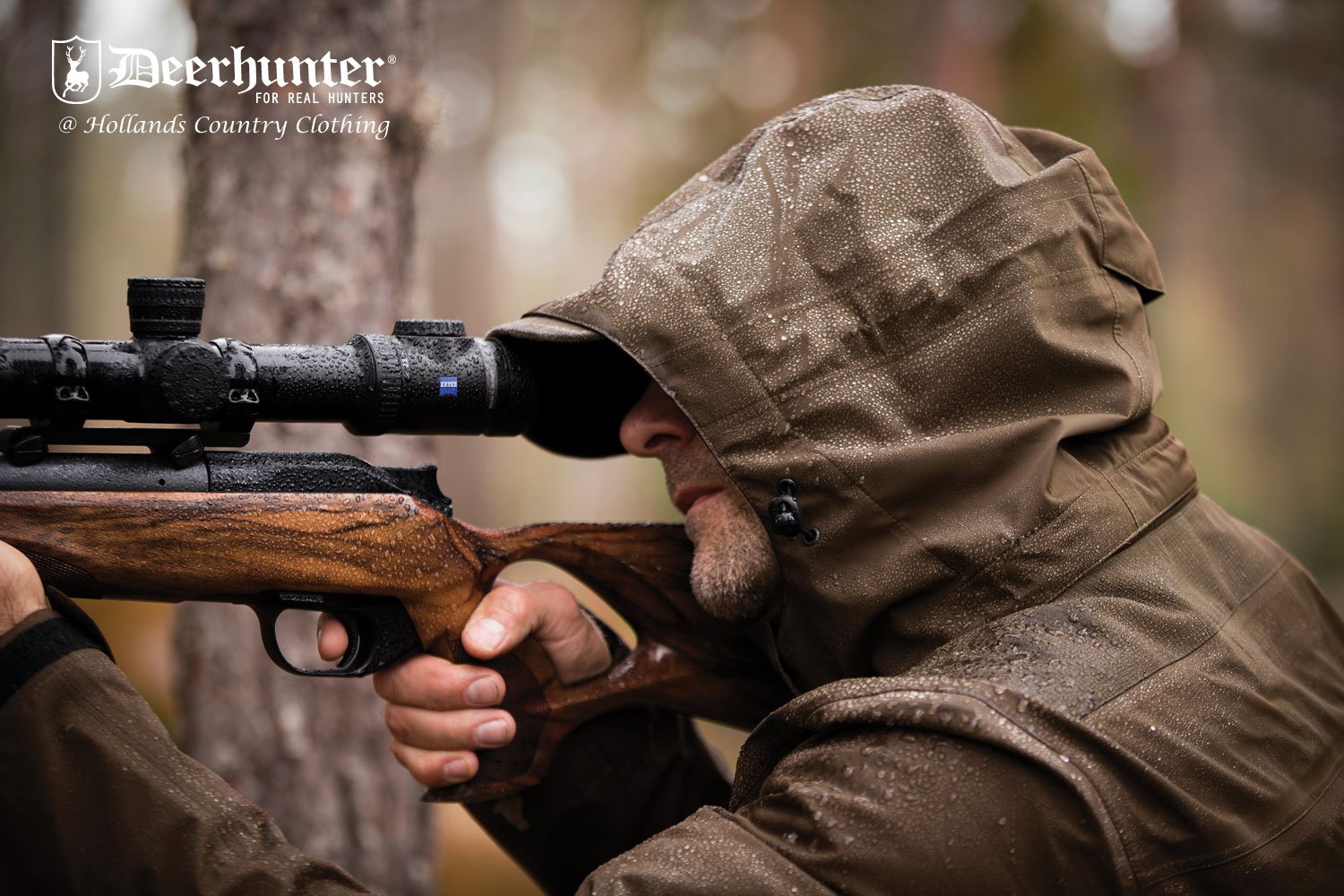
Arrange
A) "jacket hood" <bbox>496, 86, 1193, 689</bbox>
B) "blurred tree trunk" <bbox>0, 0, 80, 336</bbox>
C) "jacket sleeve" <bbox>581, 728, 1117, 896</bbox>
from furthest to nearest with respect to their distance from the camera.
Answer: "blurred tree trunk" <bbox>0, 0, 80, 336</bbox>, "jacket hood" <bbox>496, 86, 1193, 689</bbox>, "jacket sleeve" <bbox>581, 728, 1117, 896</bbox>

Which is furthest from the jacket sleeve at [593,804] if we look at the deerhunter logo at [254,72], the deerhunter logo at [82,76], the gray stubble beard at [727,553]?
the deerhunter logo at [82,76]

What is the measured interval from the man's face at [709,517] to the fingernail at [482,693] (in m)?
0.54

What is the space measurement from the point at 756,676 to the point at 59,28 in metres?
9.84

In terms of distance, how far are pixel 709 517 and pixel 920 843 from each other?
0.96m

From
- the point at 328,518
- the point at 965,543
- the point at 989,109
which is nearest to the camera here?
the point at 965,543

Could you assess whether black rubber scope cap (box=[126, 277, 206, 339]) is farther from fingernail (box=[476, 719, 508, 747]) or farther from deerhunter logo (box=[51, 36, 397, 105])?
deerhunter logo (box=[51, 36, 397, 105])

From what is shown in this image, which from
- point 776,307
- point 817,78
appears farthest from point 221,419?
point 817,78

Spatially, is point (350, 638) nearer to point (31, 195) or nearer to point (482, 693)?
point (482, 693)

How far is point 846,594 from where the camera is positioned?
209 cm

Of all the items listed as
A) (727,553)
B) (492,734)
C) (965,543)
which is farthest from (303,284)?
(965,543)

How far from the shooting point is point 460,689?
8.20 feet

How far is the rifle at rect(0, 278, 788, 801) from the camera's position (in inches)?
78.4

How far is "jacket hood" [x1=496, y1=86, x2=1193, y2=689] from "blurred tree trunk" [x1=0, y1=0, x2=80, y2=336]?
12.2 m

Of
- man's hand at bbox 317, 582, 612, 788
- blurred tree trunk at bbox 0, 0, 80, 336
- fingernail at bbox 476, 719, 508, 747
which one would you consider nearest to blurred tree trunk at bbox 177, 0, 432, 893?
man's hand at bbox 317, 582, 612, 788
